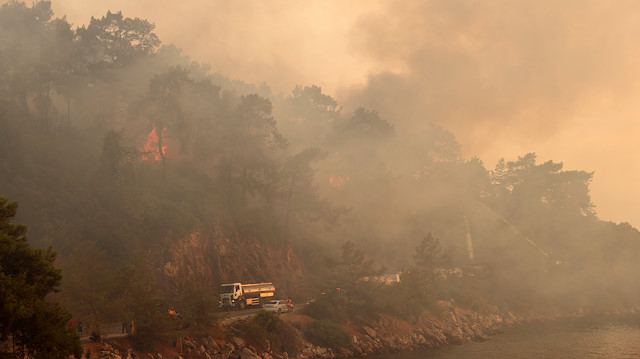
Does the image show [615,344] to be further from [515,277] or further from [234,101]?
[234,101]

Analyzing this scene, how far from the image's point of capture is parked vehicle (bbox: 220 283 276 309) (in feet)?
186

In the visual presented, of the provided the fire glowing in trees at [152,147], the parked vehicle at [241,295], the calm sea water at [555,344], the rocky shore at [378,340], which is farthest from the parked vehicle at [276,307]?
the fire glowing in trees at [152,147]

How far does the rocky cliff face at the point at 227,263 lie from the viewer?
194 feet

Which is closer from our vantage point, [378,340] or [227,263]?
[378,340]

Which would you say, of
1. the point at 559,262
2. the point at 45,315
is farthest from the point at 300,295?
the point at 559,262

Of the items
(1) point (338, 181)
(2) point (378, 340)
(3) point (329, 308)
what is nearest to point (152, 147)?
(1) point (338, 181)

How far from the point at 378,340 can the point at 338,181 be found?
54.0 metres

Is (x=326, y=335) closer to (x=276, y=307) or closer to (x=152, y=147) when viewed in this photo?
(x=276, y=307)

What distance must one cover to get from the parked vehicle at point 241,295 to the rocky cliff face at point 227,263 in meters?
3.72

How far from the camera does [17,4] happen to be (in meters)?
91.3

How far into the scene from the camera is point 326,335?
52.1m

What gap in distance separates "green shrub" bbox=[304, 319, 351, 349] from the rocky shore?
74 centimetres

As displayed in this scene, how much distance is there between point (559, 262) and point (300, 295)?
73.0 metres

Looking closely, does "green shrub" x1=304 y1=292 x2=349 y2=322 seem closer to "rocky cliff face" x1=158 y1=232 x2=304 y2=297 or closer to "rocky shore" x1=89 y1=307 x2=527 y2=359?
"rocky shore" x1=89 y1=307 x2=527 y2=359
